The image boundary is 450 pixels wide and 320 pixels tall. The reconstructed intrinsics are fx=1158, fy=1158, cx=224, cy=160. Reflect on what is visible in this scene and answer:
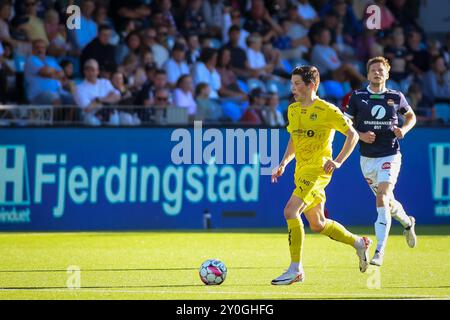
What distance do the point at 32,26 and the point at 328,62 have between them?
20.7ft

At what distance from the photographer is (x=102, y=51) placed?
21422mm

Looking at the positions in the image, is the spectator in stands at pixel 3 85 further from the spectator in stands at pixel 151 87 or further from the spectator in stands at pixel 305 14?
the spectator in stands at pixel 305 14

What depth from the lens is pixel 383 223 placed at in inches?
535

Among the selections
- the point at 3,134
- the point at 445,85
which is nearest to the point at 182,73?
the point at 3,134

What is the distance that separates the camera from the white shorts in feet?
46.4

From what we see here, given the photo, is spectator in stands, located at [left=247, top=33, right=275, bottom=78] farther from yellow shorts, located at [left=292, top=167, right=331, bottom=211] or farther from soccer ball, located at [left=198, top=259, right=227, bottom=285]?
soccer ball, located at [left=198, top=259, right=227, bottom=285]

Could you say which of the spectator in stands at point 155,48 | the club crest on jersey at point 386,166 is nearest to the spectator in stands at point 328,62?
the spectator in stands at point 155,48

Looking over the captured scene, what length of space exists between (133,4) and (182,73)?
207cm

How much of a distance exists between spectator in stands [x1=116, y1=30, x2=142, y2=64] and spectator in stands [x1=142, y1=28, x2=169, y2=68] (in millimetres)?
180

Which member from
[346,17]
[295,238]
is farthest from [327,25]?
[295,238]

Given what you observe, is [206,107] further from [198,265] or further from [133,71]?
[198,265]

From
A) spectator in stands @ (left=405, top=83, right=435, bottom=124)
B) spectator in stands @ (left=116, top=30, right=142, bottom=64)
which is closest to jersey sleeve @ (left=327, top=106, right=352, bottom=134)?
spectator in stands @ (left=405, top=83, right=435, bottom=124)

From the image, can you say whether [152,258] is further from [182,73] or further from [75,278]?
[182,73]

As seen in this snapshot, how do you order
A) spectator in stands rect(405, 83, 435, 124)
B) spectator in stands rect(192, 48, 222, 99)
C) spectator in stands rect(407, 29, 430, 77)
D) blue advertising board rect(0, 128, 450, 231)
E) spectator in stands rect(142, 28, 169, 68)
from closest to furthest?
blue advertising board rect(0, 128, 450, 231) < spectator in stands rect(405, 83, 435, 124) < spectator in stands rect(192, 48, 222, 99) < spectator in stands rect(142, 28, 169, 68) < spectator in stands rect(407, 29, 430, 77)
